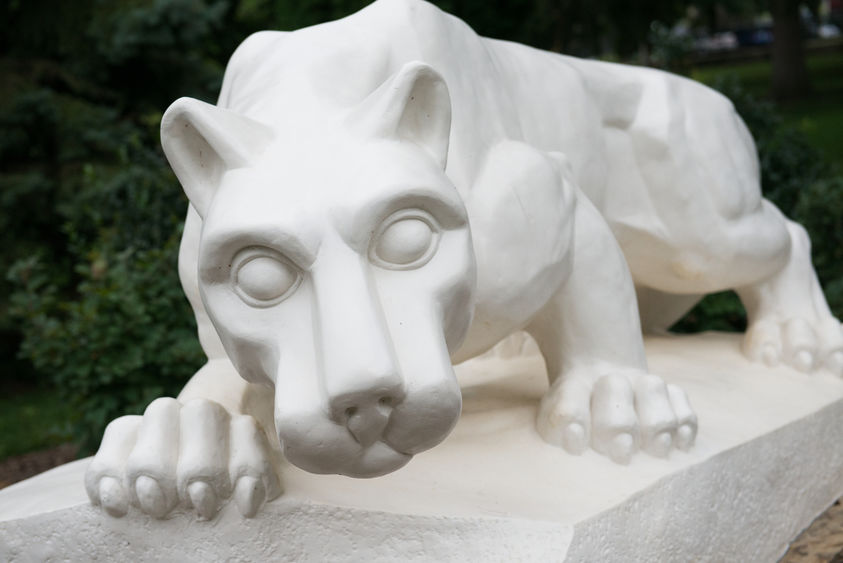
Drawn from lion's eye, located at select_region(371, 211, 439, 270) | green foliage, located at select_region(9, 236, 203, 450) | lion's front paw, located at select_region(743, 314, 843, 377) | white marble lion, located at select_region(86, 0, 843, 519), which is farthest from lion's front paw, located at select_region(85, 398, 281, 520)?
green foliage, located at select_region(9, 236, 203, 450)

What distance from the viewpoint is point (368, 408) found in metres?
1.76

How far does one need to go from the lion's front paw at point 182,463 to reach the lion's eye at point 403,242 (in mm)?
632

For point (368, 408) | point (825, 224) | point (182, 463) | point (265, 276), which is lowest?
point (825, 224)

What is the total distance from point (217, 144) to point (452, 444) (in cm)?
106

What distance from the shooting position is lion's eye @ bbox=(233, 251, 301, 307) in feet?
6.01

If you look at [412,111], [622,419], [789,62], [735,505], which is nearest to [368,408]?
[412,111]

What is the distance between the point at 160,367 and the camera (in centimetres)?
465

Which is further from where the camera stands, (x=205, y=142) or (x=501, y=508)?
(x=501, y=508)

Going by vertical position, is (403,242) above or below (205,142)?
below

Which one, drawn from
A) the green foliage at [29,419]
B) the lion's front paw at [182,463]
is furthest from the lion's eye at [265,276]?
the green foliage at [29,419]

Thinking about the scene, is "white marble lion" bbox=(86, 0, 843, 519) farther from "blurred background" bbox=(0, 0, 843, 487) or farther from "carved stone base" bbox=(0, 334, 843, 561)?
"blurred background" bbox=(0, 0, 843, 487)

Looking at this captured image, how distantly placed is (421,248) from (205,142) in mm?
452

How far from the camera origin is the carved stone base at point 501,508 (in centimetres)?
227

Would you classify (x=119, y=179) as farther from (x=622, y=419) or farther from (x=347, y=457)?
(x=347, y=457)
